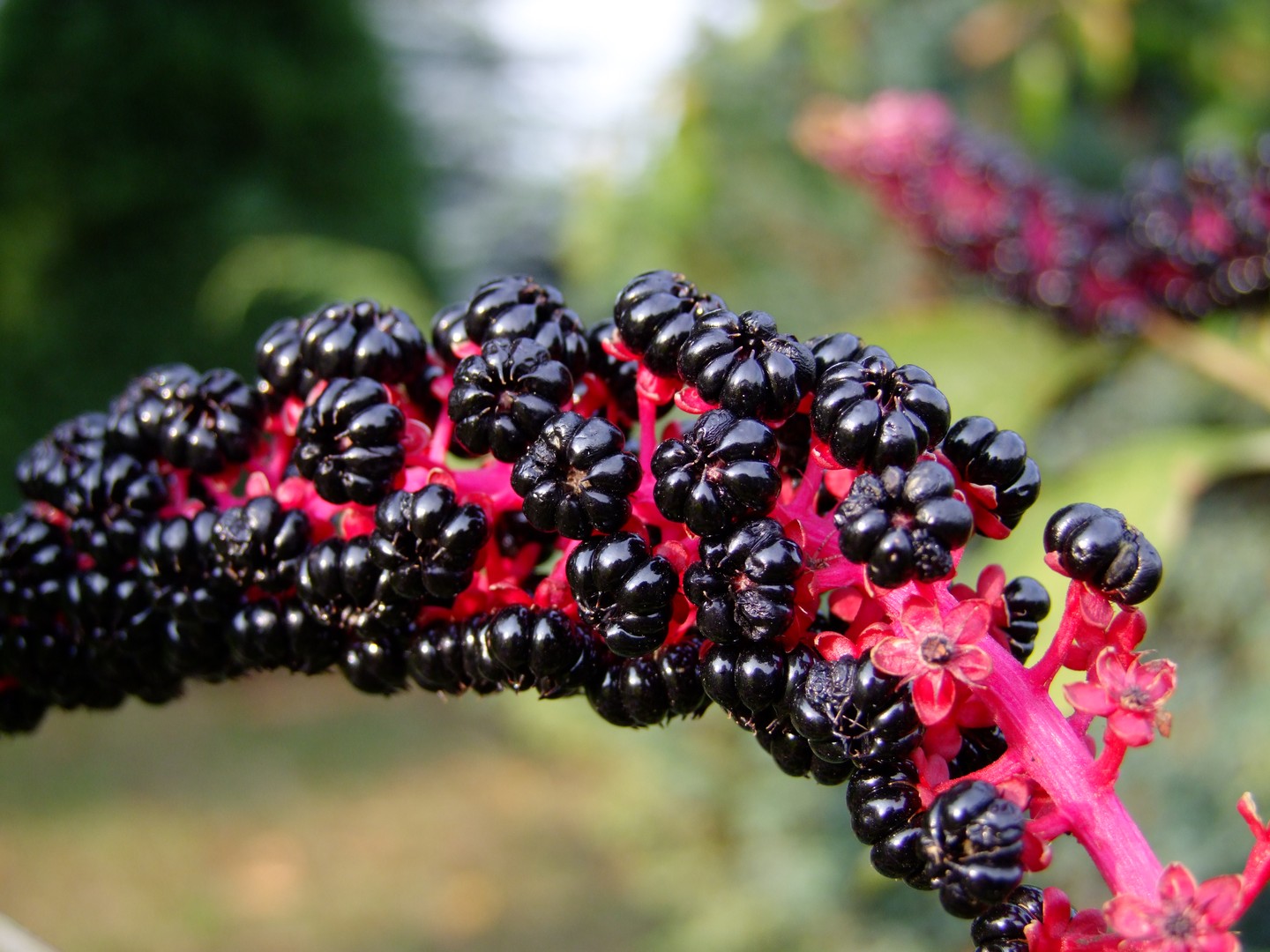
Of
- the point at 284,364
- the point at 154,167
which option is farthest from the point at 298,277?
the point at 284,364

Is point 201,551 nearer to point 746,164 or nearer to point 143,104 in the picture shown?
point 746,164

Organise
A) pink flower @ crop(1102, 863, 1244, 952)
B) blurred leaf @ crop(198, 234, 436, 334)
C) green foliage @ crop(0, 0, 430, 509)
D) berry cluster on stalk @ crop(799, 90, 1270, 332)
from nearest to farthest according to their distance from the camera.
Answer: pink flower @ crop(1102, 863, 1244, 952), berry cluster on stalk @ crop(799, 90, 1270, 332), blurred leaf @ crop(198, 234, 436, 334), green foliage @ crop(0, 0, 430, 509)

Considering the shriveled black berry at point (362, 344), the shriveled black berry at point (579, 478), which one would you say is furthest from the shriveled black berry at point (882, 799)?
the shriveled black berry at point (362, 344)

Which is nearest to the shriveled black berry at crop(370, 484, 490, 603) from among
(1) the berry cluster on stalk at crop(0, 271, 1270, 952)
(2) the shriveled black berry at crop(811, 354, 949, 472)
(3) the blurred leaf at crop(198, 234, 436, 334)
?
(1) the berry cluster on stalk at crop(0, 271, 1270, 952)

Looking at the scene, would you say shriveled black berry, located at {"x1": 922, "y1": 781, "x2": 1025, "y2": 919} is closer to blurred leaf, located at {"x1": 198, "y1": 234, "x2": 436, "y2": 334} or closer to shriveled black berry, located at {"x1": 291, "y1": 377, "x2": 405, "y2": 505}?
shriveled black berry, located at {"x1": 291, "y1": 377, "x2": 405, "y2": 505}

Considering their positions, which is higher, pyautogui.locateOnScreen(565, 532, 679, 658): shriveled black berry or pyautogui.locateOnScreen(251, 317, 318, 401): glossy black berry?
pyautogui.locateOnScreen(251, 317, 318, 401): glossy black berry

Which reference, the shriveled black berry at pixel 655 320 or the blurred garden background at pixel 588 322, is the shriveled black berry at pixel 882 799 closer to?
the shriveled black berry at pixel 655 320
